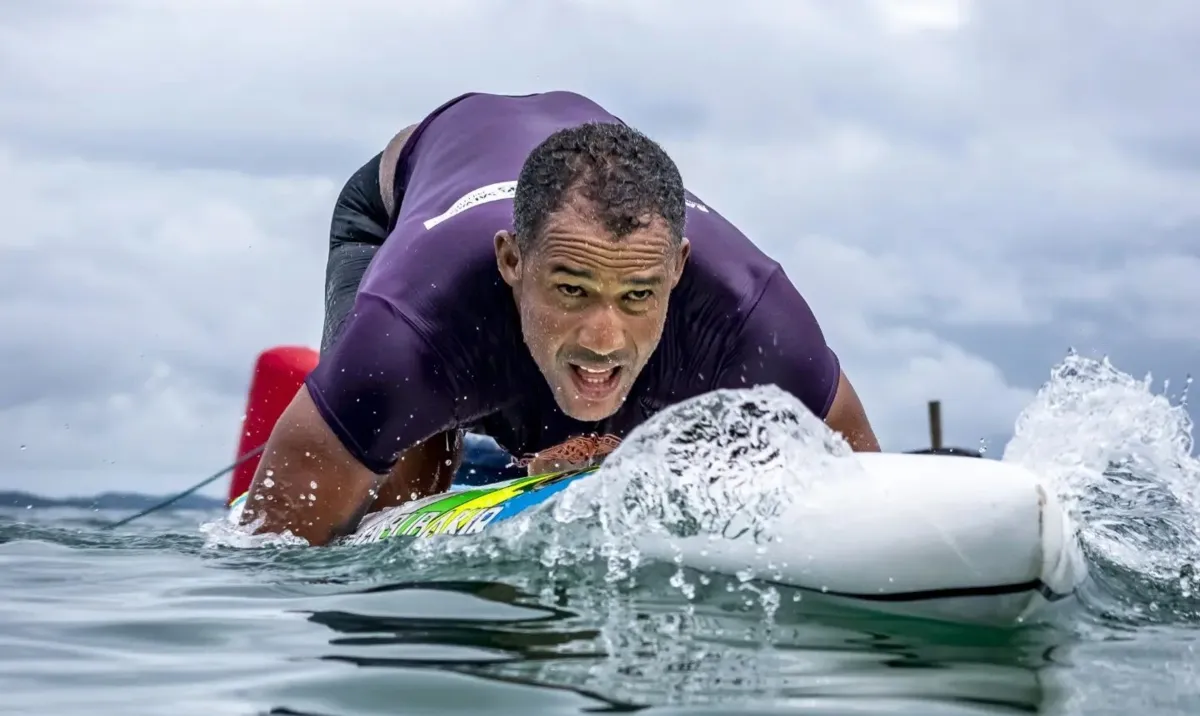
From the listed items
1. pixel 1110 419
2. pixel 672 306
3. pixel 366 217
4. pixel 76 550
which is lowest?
pixel 76 550

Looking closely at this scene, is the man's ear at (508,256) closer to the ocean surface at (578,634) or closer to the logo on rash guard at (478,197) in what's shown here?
the logo on rash guard at (478,197)

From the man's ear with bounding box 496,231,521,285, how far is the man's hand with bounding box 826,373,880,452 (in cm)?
127

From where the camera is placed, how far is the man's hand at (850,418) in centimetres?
522

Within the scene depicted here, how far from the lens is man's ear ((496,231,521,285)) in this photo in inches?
184

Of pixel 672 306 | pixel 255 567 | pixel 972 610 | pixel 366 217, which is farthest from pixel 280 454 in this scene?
pixel 972 610

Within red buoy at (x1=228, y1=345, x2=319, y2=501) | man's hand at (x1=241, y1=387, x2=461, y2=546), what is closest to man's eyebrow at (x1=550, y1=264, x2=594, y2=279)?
man's hand at (x1=241, y1=387, x2=461, y2=546)

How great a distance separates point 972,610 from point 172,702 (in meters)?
1.72

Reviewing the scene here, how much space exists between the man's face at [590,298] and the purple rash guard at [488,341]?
146 mm

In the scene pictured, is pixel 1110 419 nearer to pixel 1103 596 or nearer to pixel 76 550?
pixel 1103 596

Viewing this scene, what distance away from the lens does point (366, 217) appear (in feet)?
21.0

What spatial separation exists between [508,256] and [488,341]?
0.30 m

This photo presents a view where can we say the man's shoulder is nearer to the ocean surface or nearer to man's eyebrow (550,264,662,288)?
man's eyebrow (550,264,662,288)

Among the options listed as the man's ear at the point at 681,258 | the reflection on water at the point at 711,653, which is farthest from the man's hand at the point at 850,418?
the reflection on water at the point at 711,653

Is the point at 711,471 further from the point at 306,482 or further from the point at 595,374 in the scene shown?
the point at 306,482
